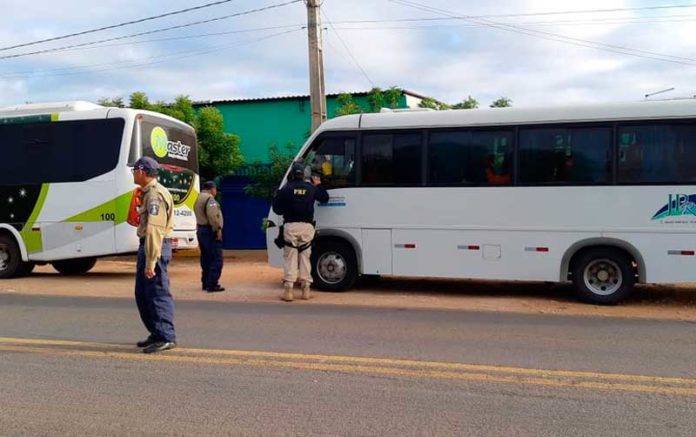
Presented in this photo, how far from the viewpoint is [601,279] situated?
9.58 metres

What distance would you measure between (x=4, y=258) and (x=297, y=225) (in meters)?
6.93

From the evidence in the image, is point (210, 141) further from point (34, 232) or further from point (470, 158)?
point (470, 158)

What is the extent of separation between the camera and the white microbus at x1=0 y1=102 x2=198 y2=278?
12.0 m

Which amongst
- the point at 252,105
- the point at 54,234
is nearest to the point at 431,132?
the point at 54,234

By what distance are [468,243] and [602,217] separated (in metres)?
2.01

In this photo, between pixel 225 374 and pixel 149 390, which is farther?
pixel 225 374

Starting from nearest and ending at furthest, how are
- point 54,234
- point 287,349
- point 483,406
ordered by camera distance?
point 483,406 → point 287,349 → point 54,234

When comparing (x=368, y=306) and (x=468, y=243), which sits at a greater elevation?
(x=468, y=243)

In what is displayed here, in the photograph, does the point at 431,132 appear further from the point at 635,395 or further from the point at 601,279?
the point at 635,395

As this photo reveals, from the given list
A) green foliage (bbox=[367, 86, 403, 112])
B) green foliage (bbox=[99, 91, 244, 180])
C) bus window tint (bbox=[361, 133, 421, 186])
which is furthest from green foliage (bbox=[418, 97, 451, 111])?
bus window tint (bbox=[361, 133, 421, 186])

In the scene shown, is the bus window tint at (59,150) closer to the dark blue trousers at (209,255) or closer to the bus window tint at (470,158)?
the dark blue trousers at (209,255)

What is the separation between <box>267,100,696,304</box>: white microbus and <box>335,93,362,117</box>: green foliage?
5497 mm

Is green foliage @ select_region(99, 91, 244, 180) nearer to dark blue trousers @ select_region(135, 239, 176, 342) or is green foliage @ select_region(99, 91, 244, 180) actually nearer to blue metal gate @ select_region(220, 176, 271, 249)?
blue metal gate @ select_region(220, 176, 271, 249)

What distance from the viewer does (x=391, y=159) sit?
1038cm
